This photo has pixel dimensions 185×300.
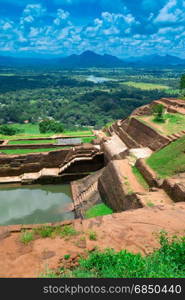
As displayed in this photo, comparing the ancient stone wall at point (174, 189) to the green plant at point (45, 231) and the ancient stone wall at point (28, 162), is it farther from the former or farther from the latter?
the ancient stone wall at point (28, 162)

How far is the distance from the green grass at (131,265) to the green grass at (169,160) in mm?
5226

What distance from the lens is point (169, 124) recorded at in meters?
16.3

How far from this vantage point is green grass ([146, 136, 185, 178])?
32.1 feet

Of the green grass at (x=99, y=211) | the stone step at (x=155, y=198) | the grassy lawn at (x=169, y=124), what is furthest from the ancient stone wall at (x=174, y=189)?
the grassy lawn at (x=169, y=124)

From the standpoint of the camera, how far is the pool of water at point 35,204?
1244cm

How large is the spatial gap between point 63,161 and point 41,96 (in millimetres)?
70492

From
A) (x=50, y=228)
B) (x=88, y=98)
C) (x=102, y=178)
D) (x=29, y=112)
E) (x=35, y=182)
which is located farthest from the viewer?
(x=88, y=98)

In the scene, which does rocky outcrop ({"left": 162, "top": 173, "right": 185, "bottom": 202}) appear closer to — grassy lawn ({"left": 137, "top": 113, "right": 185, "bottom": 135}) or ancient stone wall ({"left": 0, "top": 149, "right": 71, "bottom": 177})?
grassy lawn ({"left": 137, "top": 113, "right": 185, "bottom": 135})

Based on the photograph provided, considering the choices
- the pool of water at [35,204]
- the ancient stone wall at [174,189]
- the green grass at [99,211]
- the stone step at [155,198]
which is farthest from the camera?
the pool of water at [35,204]

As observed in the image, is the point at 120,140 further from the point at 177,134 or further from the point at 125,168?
the point at 125,168

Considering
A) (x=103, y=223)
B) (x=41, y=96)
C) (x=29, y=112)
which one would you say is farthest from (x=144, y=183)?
(x=41, y=96)

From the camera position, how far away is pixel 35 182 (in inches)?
635

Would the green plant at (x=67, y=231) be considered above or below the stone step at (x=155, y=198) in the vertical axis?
above

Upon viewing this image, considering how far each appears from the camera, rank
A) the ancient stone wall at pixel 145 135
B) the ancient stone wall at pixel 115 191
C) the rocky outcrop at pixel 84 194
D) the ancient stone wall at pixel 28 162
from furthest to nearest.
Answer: the ancient stone wall at pixel 28 162
the ancient stone wall at pixel 145 135
the rocky outcrop at pixel 84 194
the ancient stone wall at pixel 115 191
